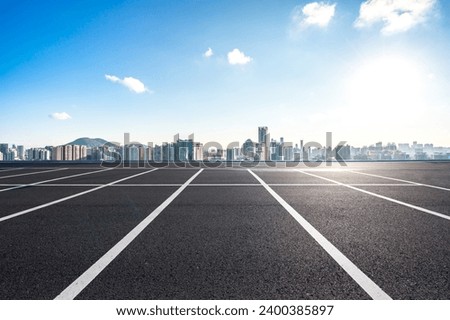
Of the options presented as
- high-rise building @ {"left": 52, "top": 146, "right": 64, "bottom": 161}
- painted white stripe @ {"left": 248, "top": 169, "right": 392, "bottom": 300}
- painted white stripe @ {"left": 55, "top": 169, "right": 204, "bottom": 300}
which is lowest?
painted white stripe @ {"left": 55, "top": 169, "right": 204, "bottom": 300}

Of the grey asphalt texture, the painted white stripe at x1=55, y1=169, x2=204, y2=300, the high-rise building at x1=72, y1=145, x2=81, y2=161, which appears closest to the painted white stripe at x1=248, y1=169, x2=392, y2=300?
the grey asphalt texture

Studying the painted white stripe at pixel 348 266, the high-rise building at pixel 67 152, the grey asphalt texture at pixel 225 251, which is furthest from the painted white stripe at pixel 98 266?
the high-rise building at pixel 67 152

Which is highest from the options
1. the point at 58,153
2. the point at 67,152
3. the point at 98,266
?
the point at 67,152

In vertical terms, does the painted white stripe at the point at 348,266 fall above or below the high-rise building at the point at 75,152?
below

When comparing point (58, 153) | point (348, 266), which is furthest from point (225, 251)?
point (58, 153)

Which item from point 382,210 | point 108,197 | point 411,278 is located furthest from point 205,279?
point 108,197

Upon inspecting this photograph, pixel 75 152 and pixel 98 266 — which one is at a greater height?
pixel 75 152

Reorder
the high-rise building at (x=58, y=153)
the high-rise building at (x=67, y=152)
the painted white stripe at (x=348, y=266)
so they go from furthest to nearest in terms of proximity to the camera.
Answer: the high-rise building at (x=67, y=152) < the high-rise building at (x=58, y=153) < the painted white stripe at (x=348, y=266)

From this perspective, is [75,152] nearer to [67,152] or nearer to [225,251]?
[67,152]

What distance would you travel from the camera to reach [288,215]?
4988 mm

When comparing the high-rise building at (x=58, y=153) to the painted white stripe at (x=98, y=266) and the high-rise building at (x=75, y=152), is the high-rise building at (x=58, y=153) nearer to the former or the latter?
the high-rise building at (x=75, y=152)

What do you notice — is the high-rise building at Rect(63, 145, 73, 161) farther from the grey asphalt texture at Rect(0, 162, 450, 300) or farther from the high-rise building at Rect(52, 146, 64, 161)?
the grey asphalt texture at Rect(0, 162, 450, 300)

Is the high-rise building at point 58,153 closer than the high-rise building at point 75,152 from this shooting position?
Yes
